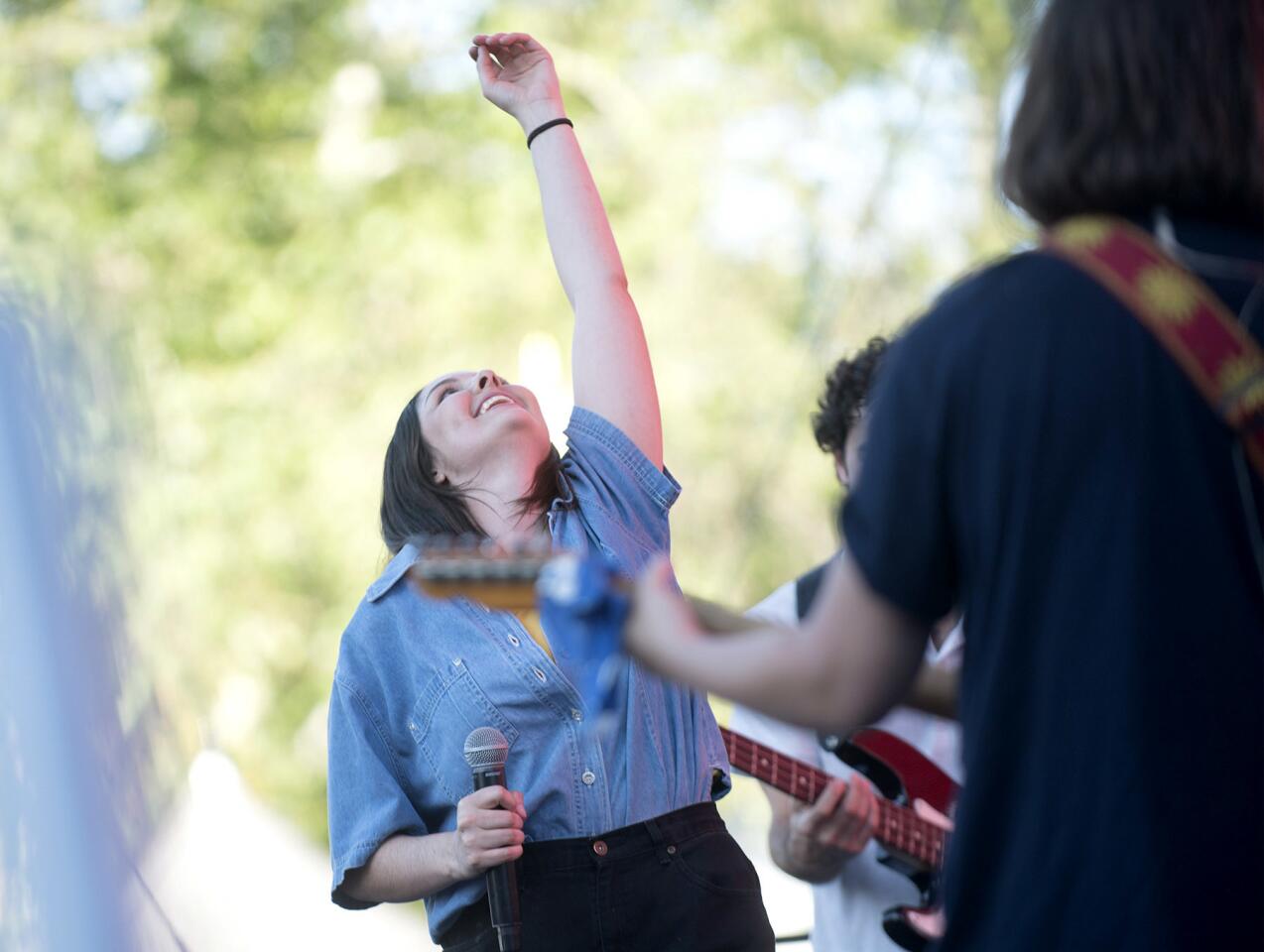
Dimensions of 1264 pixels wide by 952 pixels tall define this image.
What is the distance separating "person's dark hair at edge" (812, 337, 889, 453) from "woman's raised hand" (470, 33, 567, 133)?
106 cm

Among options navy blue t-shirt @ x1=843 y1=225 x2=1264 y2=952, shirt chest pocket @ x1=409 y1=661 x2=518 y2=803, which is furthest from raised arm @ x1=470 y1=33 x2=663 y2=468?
navy blue t-shirt @ x1=843 y1=225 x2=1264 y2=952

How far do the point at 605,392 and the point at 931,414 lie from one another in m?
1.24

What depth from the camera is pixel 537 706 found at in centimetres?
233

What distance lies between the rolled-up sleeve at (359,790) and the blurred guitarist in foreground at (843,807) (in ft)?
2.98

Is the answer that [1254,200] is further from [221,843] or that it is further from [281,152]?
[281,152]

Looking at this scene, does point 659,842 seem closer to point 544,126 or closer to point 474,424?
point 474,424

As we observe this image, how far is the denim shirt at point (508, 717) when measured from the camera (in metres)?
2.31

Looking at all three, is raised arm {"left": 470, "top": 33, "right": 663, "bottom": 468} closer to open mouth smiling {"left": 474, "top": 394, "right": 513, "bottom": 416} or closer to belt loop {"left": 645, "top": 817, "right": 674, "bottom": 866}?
open mouth smiling {"left": 474, "top": 394, "right": 513, "bottom": 416}

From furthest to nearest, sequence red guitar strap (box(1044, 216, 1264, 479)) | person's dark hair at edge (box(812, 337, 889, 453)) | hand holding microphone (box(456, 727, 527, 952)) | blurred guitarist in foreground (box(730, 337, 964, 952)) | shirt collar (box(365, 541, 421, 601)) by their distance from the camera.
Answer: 1. person's dark hair at edge (box(812, 337, 889, 453))
2. blurred guitarist in foreground (box(730, 337, 964, 952))
3. shirt collar (box(365, 541, 421, 601))
4. hand holding microphone (box(456, 727, 527, 952))
5. red guitar strap (box(1044, 216, 1264, 479))

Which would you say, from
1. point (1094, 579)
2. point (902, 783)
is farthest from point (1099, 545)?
point (902, 783)

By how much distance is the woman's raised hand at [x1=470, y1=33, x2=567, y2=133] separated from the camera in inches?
101

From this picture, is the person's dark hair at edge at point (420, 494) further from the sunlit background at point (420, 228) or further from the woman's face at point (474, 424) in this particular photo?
the sunlit background at point (420, 228)

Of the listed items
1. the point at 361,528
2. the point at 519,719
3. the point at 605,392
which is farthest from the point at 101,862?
the point at 361,528

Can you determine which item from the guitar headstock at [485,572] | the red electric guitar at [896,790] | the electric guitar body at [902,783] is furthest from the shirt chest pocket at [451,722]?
the electric guitar body at [902,783]
